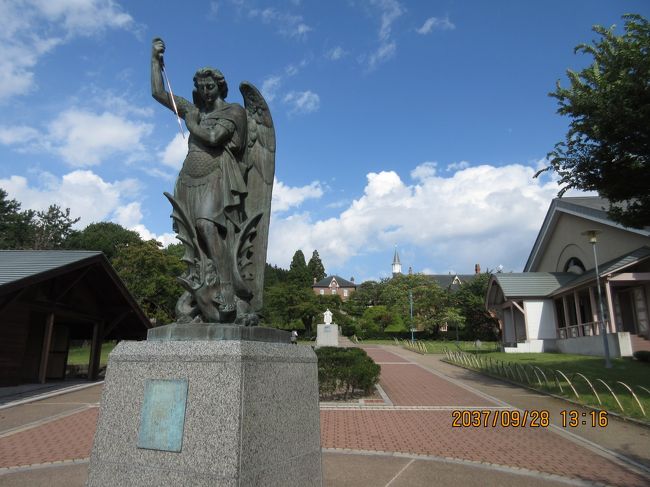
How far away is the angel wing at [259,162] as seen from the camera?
187 inches

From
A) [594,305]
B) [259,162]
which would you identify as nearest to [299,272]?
[594,305]

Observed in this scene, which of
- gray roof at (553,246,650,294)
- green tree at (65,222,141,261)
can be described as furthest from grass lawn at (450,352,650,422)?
green tree at (65,222,141,261)

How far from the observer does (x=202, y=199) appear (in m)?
4.16

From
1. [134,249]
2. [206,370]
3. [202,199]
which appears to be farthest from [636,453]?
[134,249]

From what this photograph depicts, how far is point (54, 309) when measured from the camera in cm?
1514

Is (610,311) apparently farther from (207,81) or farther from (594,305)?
(207,81)

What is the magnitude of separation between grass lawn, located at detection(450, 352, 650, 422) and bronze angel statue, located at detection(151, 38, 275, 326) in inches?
375

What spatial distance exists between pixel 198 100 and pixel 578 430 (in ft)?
30.8

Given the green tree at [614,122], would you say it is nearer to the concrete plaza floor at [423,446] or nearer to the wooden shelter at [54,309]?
the concrete plaza floor at [423,446]

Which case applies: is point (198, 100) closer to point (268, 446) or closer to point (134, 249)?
point (268, 446)

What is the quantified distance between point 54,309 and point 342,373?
10.7m

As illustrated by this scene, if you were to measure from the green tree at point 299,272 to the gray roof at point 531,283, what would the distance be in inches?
1149
